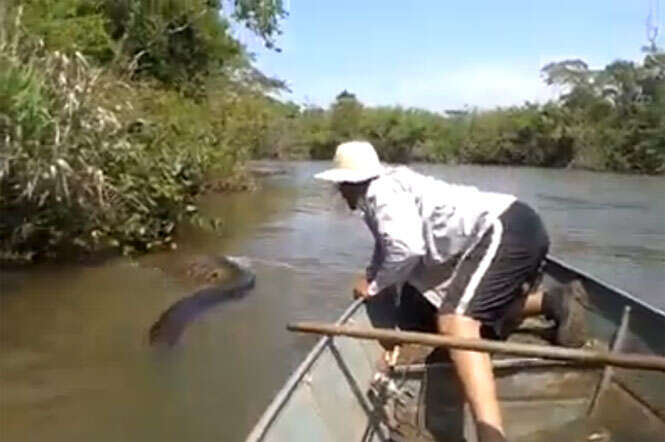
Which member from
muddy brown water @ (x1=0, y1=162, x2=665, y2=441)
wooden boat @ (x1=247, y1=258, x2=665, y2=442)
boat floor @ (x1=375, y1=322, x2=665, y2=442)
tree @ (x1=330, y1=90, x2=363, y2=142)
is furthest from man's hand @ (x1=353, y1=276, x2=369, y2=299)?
tree @ (x1=330, y1=90, x2=363, y2=142)

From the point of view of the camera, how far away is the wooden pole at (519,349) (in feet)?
13.0

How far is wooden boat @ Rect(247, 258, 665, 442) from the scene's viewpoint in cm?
519

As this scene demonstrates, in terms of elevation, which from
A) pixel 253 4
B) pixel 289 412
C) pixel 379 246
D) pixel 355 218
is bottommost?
pixel 355 218

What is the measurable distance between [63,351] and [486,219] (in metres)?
6.08

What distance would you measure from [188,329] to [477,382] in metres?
6.41

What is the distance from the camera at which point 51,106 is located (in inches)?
467

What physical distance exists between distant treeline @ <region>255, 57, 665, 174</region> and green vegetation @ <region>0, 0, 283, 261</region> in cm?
2584

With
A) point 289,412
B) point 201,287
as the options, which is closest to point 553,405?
point 289,412

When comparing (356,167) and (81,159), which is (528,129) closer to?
(81,159)

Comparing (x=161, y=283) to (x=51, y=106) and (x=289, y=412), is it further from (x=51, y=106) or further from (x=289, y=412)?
(x=289, y=412)

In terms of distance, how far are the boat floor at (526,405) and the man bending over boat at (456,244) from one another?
0.76 m

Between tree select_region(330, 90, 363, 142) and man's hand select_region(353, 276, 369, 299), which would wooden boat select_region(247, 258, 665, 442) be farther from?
tree select_region(330, 90, 363, 142)

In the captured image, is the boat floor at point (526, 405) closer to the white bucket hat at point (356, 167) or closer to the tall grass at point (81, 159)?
the white bucket hat at point (356, 167)

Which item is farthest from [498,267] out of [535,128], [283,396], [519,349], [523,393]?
[535,128]
